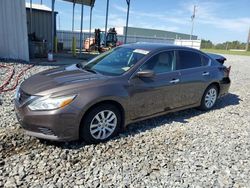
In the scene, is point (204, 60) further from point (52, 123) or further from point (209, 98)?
point (52, 123)

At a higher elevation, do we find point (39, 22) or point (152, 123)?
point (39, 22)

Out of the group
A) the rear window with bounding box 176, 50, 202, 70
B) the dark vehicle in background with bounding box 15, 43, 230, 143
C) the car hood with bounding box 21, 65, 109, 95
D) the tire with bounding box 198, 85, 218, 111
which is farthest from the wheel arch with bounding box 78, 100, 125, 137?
the tire with bounding box 198, 85, 218, 111

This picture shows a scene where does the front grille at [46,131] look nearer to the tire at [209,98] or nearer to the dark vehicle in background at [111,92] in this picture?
the dark vehicle in background at [111,92]

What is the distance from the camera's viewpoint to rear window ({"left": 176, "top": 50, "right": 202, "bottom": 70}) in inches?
197

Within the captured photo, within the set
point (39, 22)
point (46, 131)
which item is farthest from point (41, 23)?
point (46, 131)

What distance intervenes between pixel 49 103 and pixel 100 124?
0.86 metres

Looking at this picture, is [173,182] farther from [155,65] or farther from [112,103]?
[155,65]

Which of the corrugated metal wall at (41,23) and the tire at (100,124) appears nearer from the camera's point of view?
the tire at (100,124)

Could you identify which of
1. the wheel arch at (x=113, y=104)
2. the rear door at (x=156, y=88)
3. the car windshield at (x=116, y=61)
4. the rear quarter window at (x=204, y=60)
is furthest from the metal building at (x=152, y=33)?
the wheel arch at (x=113, y=104)

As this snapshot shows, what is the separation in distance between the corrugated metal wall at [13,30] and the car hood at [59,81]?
23.6 feet

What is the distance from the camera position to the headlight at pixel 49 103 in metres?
3.33

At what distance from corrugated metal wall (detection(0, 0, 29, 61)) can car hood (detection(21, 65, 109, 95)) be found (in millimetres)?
7195

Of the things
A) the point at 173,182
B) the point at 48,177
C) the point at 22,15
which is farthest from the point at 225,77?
the point at 22,15

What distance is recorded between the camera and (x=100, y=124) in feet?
12.4
